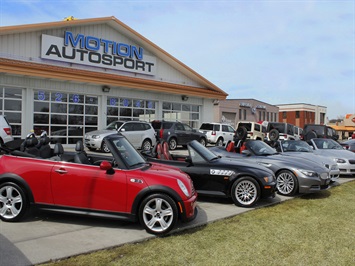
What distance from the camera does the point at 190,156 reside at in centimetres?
717

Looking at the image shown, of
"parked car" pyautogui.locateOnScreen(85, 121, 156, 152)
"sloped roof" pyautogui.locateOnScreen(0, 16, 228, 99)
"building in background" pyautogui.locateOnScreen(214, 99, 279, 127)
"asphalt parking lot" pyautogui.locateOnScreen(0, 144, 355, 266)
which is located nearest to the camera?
"asphalt parking lot" pyautogui.locateOnScreen(0, 144, 355, 266)

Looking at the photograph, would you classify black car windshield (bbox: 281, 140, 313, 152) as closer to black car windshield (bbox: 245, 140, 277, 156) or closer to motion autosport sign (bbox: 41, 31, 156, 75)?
black car windshield (bbox: 245, 140, 277, 156)

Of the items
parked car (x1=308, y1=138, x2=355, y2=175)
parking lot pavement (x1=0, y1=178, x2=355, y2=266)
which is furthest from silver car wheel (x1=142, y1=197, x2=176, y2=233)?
parked car (x1=308, y1=138, x2=355, y2=175)

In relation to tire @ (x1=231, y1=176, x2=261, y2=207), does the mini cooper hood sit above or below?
above

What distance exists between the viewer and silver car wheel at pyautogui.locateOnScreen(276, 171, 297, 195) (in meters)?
8.20

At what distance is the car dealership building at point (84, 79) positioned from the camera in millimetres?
16672

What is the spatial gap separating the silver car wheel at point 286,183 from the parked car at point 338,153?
15.6 feet

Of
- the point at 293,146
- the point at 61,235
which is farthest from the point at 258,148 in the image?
the point at 61,235

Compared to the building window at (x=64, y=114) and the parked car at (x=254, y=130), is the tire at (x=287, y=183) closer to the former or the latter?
the building window at (x=64, y=114)

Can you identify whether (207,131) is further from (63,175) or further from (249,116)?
(249,116)

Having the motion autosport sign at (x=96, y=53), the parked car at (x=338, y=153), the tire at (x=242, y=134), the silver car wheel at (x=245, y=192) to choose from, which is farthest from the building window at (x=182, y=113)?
the silver car wheel at (x=245, y=192)

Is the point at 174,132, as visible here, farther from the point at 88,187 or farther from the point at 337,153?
the point at 88,187

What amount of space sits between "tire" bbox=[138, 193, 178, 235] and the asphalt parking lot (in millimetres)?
156

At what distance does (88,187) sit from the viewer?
501cm
